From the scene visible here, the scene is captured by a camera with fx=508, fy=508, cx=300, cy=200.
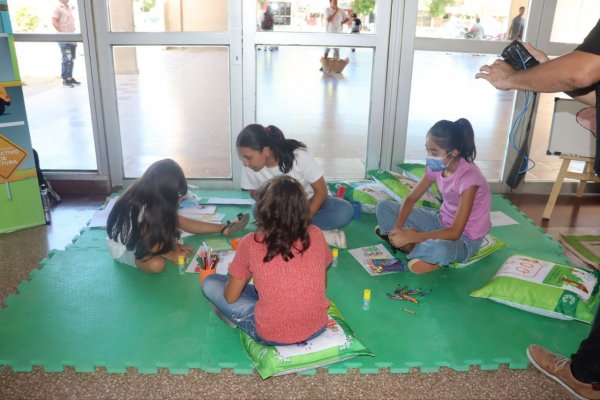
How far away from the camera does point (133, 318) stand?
2514mm

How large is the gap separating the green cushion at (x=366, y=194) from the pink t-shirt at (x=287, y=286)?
69.8 inches

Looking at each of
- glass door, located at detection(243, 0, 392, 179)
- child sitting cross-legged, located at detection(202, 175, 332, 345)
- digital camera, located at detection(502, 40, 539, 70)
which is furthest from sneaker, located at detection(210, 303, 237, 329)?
glass door, located at detection(243, 0, 392, 179)

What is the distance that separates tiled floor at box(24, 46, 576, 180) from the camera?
4789 millimetres

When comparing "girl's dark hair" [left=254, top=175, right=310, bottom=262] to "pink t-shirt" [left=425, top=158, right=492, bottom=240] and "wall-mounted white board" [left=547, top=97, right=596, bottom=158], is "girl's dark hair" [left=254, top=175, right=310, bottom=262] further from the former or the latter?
"wall-mounted white board" [left=547, top=97, right=596, bottom=158]

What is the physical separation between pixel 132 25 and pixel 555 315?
354 centimetres

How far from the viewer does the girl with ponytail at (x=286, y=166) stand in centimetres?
291

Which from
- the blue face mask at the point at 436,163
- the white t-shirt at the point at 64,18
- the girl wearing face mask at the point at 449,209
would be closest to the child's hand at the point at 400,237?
the girl wearing face mask at the point at 449,209

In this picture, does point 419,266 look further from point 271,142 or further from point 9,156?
point 9,156

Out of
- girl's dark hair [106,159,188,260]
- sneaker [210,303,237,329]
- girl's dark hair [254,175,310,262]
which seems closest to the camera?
girl's dark hair [254,175,310,262]

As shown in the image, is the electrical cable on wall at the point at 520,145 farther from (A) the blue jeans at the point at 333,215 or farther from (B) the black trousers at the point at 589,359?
(B) the black trousers at the point at 589,359

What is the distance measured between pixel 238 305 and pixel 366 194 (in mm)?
1844

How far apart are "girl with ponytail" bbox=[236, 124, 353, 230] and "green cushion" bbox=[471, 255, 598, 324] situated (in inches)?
43.1

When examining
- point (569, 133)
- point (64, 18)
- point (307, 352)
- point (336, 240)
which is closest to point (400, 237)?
point (336, 240)

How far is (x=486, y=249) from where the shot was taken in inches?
125
